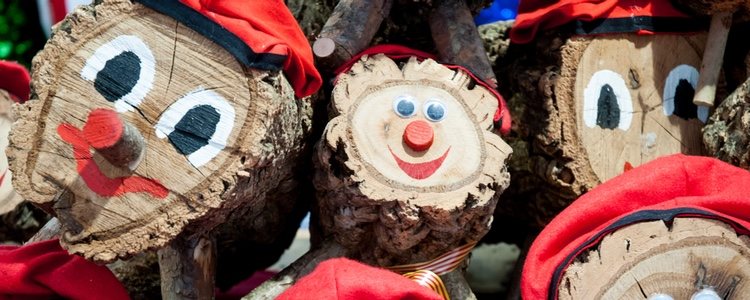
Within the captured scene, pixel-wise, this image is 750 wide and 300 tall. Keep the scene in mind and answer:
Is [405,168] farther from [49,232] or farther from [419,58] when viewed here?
[49,232]

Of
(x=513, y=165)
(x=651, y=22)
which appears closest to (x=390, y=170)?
(x=513, y=165)

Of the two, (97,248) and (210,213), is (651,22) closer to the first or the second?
(210,213)

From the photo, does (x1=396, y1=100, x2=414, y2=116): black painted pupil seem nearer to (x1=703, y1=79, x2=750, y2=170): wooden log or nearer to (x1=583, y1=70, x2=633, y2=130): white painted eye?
(x1=583, y1=70, x2=633, y2=130): white painted eye

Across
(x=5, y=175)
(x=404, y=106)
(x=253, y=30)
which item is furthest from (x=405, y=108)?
(x=5, y=175)

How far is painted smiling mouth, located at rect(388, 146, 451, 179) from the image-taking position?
127 centimetres

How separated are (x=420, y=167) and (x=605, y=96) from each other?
1.46ft

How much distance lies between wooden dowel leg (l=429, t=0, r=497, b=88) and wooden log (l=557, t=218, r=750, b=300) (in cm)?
38

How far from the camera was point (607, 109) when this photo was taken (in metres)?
1.53

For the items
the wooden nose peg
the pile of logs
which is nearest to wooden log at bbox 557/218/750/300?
the pile of logs

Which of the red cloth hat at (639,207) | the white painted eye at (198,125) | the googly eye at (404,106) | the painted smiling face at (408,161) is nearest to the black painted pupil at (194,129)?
the white painted eye at (198,125)

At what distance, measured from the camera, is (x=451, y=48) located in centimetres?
148

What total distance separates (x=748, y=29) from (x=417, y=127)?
75 cm

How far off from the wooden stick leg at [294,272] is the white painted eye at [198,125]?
271 mm

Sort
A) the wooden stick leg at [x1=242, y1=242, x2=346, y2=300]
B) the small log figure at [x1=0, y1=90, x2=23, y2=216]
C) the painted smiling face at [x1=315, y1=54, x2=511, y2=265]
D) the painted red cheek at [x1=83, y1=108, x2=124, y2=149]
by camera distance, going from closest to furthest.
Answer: the painted red cheek at [x1=83, y1=108, x2=124, y2=149] → the painted smiling face at [x1=315, y1=54, x2=511, y2=265] → the wooden stick leg at [x1=242, y1=242, x2=346, y2=300] → the small log figure at [x1=0, y1=90, x2=23, y2=216]
